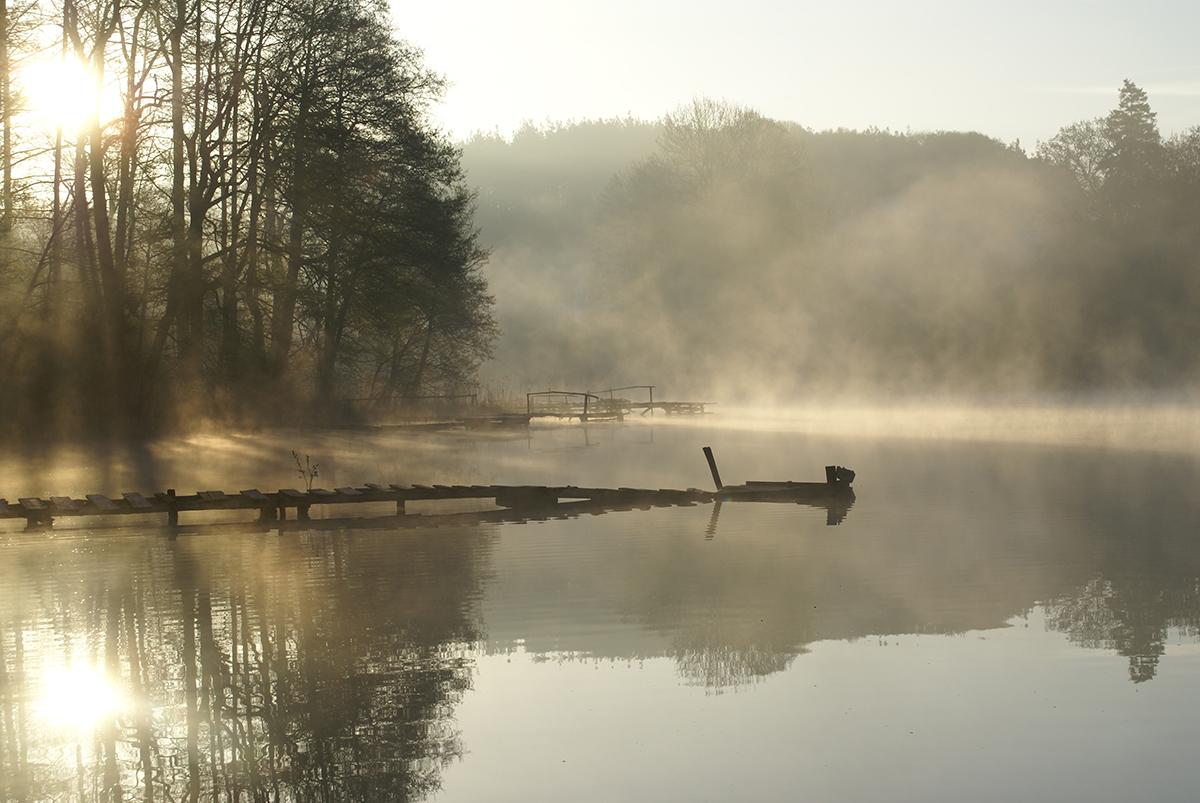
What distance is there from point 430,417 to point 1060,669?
42441mm

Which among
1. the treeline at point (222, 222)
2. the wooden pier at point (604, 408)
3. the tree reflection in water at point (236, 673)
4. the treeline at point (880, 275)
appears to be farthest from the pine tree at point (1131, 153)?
the tree reflection in water at point (236, 673)

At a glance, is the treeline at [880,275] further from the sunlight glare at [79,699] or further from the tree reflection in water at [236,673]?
the sunlight glare at [79,699]

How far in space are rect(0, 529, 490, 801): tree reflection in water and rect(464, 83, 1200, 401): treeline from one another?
194ft

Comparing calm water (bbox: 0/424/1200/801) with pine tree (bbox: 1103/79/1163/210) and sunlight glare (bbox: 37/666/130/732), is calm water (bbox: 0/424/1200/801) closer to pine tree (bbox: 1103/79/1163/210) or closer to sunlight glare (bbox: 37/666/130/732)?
sunlight glare (bbox: 37/666/130/732)

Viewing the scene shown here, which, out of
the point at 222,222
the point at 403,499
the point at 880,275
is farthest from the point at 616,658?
the point at 880,275

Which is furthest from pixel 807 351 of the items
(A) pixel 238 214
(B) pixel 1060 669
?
(B) pixel 1060 669

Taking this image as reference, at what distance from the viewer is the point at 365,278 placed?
42656 mm

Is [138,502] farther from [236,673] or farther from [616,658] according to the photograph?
[616,658]

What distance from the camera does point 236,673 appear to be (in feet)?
37.6

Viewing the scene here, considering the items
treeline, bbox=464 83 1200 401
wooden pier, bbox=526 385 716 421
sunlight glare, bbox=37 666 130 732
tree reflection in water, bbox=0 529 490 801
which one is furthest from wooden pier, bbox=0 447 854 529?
treeline, bbox=464 83 1200 401

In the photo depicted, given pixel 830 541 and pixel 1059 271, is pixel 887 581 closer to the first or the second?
pixel 830 541

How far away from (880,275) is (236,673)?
7231cm

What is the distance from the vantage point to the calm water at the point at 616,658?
8.69 m

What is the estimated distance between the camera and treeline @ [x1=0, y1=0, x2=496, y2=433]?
31.2 meters
